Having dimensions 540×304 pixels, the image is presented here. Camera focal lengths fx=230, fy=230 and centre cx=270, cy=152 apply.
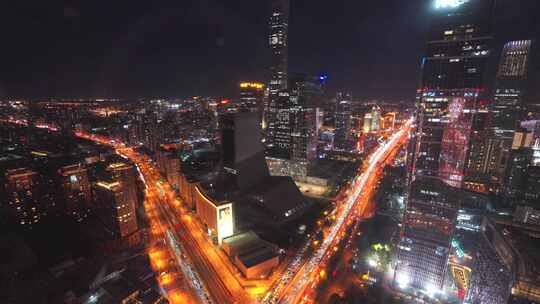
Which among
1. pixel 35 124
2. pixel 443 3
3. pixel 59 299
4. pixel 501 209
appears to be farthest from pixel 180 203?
pixel 35 124

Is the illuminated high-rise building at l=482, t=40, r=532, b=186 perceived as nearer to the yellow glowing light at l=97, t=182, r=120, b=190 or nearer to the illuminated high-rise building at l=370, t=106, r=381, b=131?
the illuminated high-rise building at l=370, t=106, r=381, b=131

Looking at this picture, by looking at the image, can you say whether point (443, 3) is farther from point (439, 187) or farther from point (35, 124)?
point (35, 124)

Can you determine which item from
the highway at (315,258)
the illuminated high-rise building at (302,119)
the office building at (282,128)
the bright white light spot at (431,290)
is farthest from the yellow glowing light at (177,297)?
the office building at (282,128)

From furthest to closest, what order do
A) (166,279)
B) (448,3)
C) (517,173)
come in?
1. (517,173)
2. (166,279)
3. (448,3)

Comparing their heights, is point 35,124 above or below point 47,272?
above

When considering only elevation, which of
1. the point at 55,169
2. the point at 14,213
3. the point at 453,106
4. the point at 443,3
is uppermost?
the point at 443,3

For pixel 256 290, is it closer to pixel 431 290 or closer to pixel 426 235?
pixel 431 290

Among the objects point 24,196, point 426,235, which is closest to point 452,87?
point 426,235
